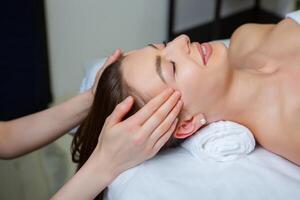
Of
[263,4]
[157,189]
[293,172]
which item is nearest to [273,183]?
[293,172]

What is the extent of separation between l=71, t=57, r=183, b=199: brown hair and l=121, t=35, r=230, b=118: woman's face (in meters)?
0.02

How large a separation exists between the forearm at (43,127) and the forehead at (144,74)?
18cm

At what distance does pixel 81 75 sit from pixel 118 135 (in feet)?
4.94

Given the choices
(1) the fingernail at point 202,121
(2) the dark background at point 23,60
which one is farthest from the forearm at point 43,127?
(2) the dark background at point 23,60

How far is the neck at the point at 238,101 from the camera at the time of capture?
1.22 meters

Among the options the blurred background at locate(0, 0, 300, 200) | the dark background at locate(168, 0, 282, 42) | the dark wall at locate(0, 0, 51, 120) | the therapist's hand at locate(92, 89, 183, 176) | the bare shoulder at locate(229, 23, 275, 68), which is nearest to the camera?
the therapist's hand at locate(92, 89, 183, 176)

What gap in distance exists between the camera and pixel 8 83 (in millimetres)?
2293

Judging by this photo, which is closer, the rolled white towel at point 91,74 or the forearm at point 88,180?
the forearm at point 88,180

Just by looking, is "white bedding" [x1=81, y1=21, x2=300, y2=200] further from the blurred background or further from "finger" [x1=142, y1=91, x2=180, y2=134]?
the blurred background

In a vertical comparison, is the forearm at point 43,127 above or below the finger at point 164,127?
below

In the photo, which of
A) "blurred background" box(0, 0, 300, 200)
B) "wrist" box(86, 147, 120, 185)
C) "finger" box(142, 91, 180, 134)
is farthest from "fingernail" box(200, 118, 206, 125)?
"blurred background" box(0, 0, 300, 200)

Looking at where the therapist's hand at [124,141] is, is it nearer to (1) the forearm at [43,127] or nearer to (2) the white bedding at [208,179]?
(2) the white bedding at [208,179]

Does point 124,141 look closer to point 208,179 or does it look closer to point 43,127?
point 208,179

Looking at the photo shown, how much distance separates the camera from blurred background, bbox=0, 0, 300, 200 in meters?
2.00
